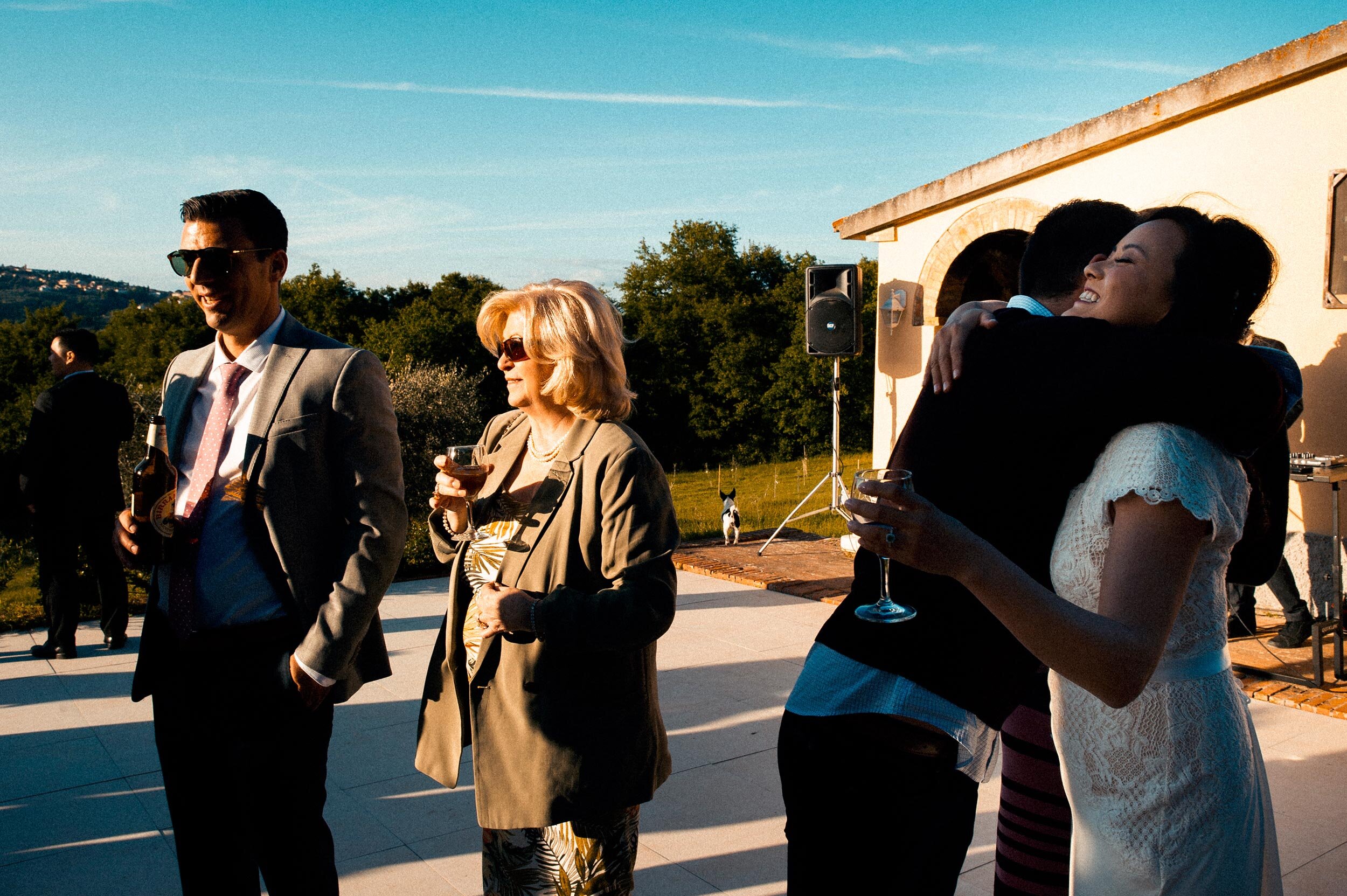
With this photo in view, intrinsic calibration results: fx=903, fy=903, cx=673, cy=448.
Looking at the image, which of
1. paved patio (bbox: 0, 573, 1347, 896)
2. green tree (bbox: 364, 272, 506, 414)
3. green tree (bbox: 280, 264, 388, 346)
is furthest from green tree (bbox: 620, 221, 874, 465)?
paved patio (bbox: 0, 573, 1347, 896)

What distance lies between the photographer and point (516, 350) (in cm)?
222

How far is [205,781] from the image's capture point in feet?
6.73

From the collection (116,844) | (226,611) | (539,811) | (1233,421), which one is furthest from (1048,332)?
(116,844)

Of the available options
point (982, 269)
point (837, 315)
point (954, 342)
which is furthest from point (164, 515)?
point (982, 269)

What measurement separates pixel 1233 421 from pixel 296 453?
1.84 metres

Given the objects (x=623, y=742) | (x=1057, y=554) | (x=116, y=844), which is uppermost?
(x=1057, y=554)

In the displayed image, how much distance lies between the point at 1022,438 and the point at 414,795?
10.2ft

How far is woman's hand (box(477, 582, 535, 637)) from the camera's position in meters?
1.91

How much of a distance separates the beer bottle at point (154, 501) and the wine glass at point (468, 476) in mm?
636

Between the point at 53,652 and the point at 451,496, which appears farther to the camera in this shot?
the point at 53,652

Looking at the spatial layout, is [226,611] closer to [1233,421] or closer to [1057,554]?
[1057,554]

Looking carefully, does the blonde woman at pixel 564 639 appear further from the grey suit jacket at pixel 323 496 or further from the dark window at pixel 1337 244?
the dark window at pixel 1337 244

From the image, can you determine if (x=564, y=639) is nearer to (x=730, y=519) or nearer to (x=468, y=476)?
(x=468, y=476)

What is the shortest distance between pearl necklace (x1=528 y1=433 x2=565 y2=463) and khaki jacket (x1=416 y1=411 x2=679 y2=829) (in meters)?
0.09
